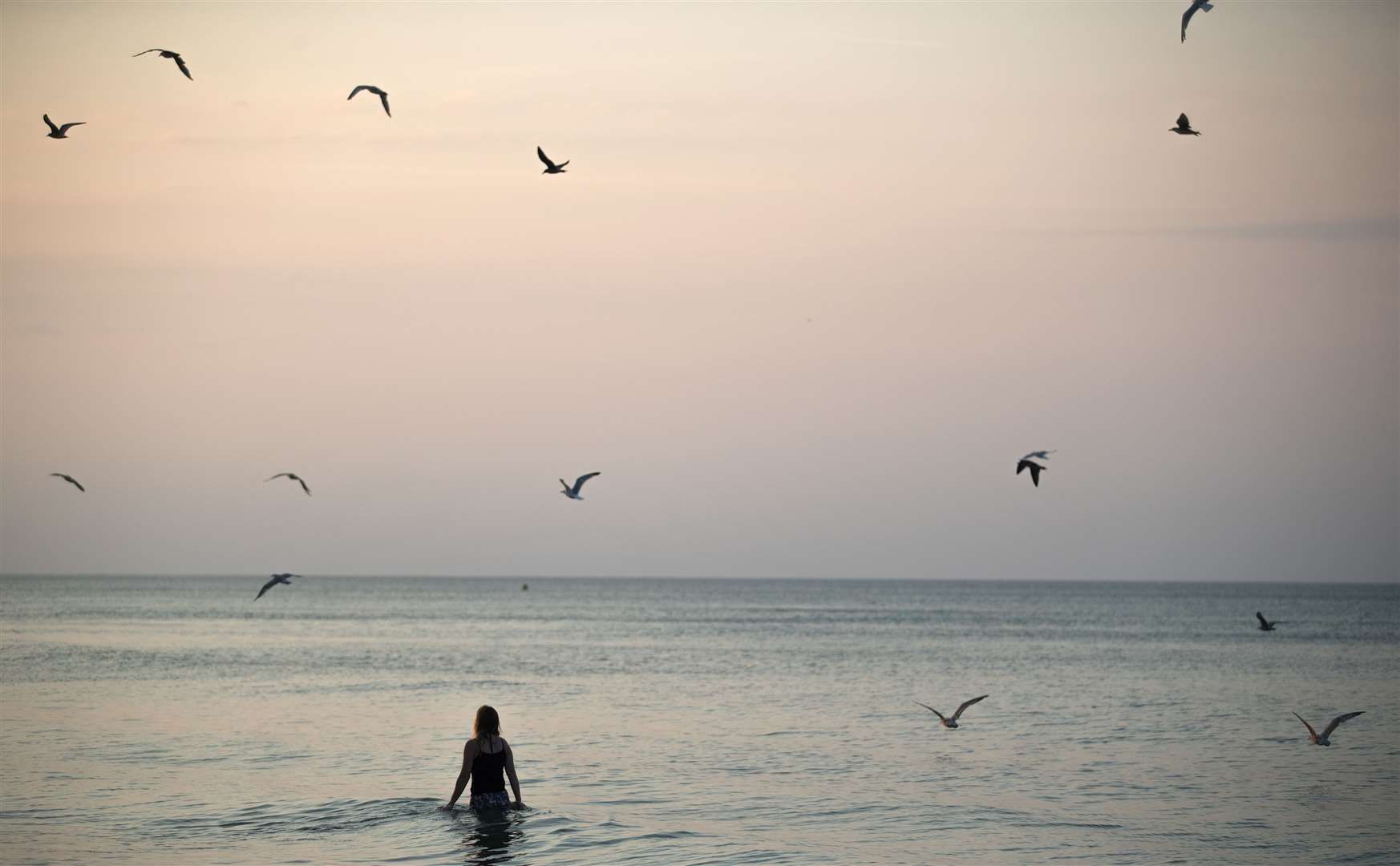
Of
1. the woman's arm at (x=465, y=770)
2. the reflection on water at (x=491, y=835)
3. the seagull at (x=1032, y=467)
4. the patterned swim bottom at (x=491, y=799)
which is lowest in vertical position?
the reflection on water at (x=491, y=835)

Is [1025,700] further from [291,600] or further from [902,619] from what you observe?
[291,600]

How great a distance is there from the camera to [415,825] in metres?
17.3

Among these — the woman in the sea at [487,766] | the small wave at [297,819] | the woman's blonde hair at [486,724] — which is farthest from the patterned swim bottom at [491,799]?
the small wave at [297,819]

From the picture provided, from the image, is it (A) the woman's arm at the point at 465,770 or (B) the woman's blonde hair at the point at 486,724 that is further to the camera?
(A) the woman's arm at the point at 465,770

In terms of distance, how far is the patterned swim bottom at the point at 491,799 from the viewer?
55.5 feet

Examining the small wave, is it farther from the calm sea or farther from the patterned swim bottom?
the patterned swim bottom

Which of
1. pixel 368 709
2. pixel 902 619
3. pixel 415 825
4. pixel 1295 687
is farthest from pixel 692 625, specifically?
pixel 415 825

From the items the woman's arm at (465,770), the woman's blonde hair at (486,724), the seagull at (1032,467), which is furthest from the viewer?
the seagull at (1032,467)

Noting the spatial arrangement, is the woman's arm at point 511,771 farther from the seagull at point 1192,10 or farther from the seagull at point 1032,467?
the seagull at point 1192,10

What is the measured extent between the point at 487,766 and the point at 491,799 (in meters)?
0.57

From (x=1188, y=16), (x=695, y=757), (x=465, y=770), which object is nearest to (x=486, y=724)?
(x=465, y=770)

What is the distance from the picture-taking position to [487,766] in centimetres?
1666

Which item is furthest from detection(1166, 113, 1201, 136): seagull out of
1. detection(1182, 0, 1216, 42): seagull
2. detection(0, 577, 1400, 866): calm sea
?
detection(0, 577, 1400, 866): calm sea

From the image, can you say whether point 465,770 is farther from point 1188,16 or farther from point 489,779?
point 1188,16
